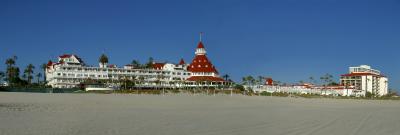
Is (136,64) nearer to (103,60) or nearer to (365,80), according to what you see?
(103,60)

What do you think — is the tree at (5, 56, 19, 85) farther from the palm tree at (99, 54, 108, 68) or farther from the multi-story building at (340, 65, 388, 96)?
the multi-story building at (340, 65, 388, 96)

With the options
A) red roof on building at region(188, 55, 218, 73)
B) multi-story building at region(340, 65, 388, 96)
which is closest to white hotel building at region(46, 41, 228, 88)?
red roof on building at region(188, 55, 218, 73)

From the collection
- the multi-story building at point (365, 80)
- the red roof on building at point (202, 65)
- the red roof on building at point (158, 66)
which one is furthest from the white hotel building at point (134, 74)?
the multi-story building at point (365, 80)

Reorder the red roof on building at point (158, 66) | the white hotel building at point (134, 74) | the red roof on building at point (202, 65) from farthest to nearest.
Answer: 1. the red roof on building at point (158, 66)
2. the red roof on building at point (202, 65)
3. the white hotel building at point (134, 74)

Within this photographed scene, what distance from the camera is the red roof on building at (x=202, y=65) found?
3757 inches

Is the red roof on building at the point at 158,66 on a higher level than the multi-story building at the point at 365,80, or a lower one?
higher

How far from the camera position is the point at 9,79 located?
97.4 metres

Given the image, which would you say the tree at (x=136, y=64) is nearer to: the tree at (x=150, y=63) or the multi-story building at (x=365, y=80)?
the tree at (x=150, y=63)

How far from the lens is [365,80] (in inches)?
4259

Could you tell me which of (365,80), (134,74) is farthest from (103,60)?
(365,80)

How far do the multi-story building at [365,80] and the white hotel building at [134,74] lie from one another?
37622 mm

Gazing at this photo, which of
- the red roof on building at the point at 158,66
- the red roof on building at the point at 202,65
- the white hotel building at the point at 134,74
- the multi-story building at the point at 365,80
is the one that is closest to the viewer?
the white hotel building at the point at 134,74

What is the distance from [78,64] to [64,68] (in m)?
5.47

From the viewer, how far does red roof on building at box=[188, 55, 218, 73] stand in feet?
313
